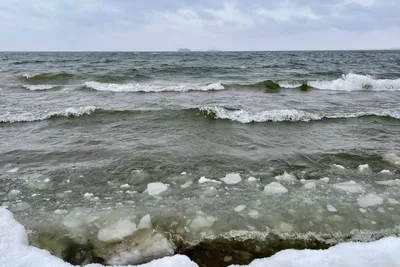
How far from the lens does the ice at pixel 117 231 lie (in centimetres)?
316

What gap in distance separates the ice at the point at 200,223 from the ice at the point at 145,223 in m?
0.49

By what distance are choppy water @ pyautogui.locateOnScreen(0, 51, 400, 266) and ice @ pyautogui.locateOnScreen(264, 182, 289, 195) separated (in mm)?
31

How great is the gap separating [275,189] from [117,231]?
2227 mm

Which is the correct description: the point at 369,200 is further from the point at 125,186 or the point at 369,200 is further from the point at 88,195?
the point at 88,195

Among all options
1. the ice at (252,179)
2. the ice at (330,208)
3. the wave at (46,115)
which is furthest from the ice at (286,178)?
the wave at (46,115)

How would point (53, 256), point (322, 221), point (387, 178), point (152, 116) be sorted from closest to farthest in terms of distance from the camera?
1. point (53, 256)
2. point (322, 221)
3. point (387, 178)
4. point (152, 116)

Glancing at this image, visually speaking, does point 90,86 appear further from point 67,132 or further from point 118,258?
point 118,258

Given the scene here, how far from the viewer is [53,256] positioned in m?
2.79

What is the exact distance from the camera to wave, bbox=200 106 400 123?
8.27 metres

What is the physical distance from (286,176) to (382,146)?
111 inches

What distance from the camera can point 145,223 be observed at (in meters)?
3.42

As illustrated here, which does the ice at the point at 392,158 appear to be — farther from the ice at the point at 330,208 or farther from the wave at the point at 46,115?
the wave at the point at 46,115

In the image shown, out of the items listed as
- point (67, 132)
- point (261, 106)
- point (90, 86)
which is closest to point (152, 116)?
point (67, 132)

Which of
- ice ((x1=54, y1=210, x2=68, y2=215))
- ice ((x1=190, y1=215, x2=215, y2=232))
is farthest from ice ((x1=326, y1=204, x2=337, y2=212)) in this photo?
ice ((x1=54, y1=210, x2=68, y2=215))
